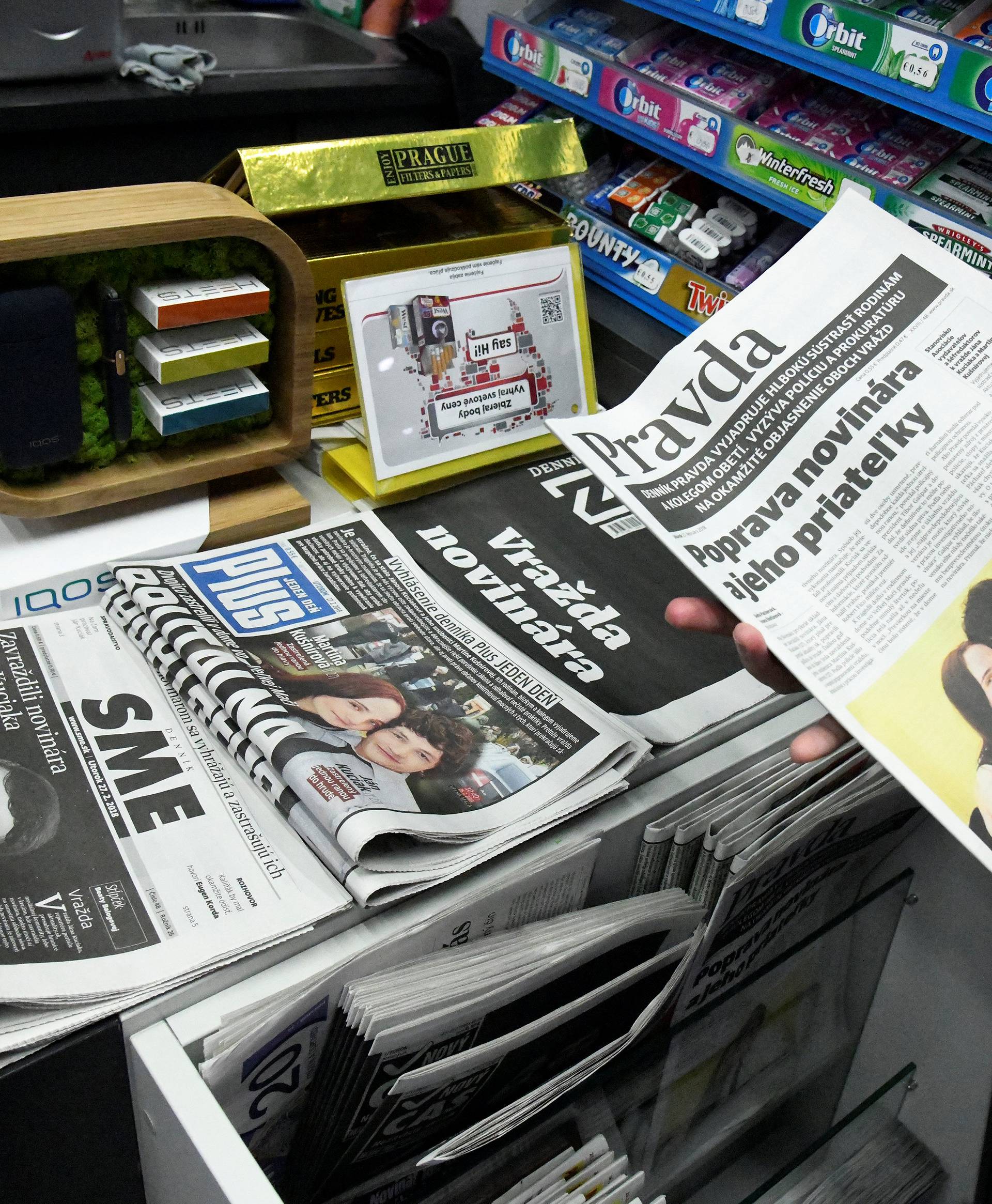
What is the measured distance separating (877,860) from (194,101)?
4.96 feet

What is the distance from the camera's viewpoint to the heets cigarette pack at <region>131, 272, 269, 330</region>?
0.97 metres

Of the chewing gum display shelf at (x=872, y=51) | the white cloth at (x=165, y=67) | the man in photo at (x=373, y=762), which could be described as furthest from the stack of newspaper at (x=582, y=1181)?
the white cloth at (x=165, y=67)

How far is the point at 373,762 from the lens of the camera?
82cm

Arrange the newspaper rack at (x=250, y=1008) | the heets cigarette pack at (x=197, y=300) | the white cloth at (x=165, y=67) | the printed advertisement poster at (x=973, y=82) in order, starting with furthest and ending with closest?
the white cloth at (x=165, y=67), the printed advertisement poster at (x=973, y=82), the heets cigarette pack at (x=197, y=300), the newspaper rack at (x=250, y=1008)

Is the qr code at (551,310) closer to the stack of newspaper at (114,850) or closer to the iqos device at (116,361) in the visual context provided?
the iqos device at (116,361)

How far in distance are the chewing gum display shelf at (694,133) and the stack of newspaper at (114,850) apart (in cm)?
87

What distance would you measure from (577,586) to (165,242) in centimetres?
50

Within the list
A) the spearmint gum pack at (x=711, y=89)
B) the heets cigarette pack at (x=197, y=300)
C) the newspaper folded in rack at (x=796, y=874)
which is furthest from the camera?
the spearmint gum pack at (x=711, y=89)

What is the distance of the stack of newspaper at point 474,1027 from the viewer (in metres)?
0.71

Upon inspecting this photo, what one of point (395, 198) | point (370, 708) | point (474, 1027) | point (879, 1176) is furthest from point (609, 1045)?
point (395, 198)

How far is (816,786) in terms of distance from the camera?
917mm

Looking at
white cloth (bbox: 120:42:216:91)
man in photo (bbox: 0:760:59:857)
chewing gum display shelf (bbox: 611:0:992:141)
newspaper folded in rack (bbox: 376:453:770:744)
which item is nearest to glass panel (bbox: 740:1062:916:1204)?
newspaper folded in rack (bbox: 376:453:770:744)

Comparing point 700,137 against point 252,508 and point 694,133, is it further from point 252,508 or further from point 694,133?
point 252,508

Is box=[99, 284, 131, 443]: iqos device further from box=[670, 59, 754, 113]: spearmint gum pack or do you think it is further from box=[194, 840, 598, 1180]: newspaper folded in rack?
box=[670, 59, 754, 113]: spearmint gum pack
